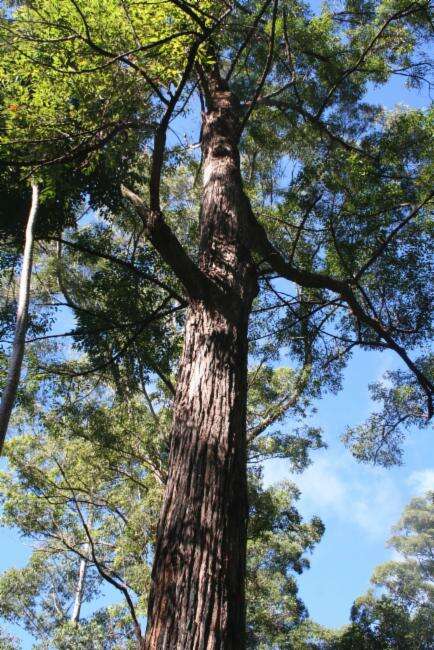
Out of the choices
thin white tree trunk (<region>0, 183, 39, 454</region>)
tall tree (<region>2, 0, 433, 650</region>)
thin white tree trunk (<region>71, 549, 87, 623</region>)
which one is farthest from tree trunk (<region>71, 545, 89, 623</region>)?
thin white tree trunk (<region>0, 183, 39, 454</region>)

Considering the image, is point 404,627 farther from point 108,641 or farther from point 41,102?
point 41,102

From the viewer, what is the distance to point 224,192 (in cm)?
403

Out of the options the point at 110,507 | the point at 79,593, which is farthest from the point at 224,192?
the point at 79,593

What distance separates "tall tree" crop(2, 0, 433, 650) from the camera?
2297 mm

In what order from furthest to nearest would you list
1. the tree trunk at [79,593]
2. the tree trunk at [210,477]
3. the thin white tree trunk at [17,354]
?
the tree trunk at [79,593], the thin white tree trunk at [17,354], the tree trunk at [210,477]

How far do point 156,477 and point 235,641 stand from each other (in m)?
7.65

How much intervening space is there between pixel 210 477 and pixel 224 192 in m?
2.32

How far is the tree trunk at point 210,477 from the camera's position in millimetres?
2002

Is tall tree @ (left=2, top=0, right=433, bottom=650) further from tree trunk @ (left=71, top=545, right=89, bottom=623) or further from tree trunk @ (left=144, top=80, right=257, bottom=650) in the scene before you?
tree trunk @ (left=71, top=545, right=89, bottom=623)

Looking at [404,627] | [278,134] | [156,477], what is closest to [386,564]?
[404,627]

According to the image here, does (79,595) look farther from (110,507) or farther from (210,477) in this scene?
(210,477)

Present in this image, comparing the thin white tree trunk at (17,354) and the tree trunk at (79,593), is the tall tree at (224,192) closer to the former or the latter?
the thin white tree trunk at (17,354)

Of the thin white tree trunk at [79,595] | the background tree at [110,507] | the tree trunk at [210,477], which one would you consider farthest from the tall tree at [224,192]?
the thin white tree trunk at [79,595]

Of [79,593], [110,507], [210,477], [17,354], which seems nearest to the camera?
[210,477]
